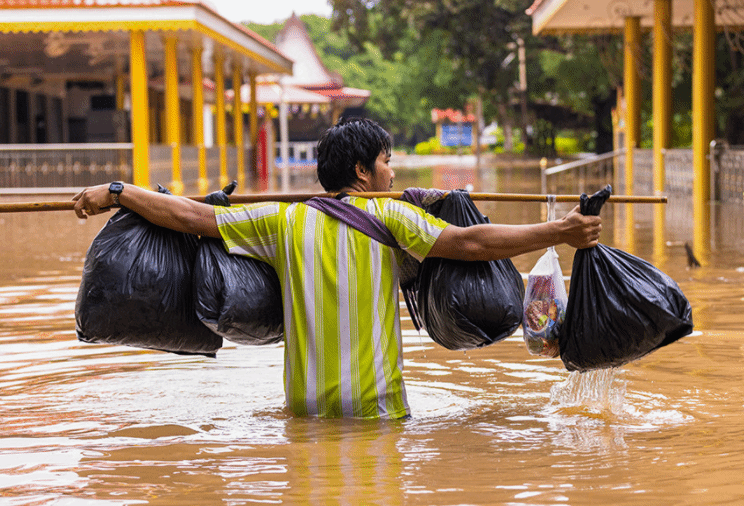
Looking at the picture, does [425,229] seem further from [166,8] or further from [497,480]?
[166,8]

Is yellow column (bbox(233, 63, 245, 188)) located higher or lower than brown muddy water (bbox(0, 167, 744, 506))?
higher

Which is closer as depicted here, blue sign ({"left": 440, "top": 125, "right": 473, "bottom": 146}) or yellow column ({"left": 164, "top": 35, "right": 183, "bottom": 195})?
yellow column ({"left": 164, "top": 35, "right": 183, "bottom": 195})

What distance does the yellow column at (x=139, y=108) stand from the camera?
58.7ft

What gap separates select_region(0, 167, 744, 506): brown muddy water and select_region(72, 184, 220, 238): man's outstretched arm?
31.2 inches

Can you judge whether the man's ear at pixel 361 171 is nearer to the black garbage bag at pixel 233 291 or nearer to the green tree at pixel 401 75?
the black garbage bag at pixel 233 291

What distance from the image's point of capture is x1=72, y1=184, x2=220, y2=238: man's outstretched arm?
12.0 feet

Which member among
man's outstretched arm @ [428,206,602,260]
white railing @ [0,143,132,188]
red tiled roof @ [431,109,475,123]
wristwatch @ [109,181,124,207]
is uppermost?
red tiled roof @ [431,109,475,123]

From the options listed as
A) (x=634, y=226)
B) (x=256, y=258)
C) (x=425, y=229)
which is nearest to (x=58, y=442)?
(x=256, y=258)

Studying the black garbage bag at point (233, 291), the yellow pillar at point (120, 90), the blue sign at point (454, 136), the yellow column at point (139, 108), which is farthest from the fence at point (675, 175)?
the blue sign at point (454, 136)

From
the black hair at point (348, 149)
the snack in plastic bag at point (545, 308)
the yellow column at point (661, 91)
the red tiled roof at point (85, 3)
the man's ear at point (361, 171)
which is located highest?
the red tiled roof at point (85, 3)

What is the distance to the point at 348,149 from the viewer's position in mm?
3664

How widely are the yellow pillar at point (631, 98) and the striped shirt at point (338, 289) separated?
19.8 m

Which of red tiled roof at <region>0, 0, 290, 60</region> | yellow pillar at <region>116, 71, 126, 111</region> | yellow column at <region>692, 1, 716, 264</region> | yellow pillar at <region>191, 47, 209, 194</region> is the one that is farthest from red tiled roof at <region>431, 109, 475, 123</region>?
red tiled roof at <region>0, 0, 290, 60</region>

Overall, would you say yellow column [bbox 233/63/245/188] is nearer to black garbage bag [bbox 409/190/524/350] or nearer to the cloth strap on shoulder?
black garbage bag [bbox 409/190/524/350]
